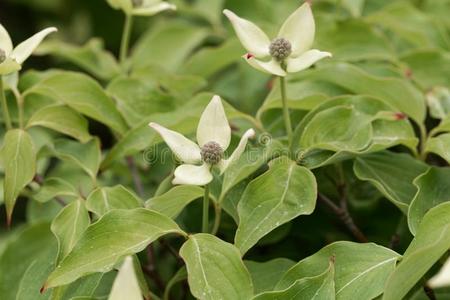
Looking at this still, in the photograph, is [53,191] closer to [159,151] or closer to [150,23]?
[159,151]

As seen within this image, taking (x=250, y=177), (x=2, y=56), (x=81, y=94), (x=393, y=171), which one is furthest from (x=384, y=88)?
(x=2, y=56)

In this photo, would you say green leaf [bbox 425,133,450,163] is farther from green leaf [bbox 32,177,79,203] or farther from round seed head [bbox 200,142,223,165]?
green leaf [bbox 32,177,79,203]

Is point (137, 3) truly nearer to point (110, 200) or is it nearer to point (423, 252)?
point (110, 200)

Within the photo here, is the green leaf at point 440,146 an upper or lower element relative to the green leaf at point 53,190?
upper

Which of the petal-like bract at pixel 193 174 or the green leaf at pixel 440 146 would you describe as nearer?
the petal-like bract at pixel 193 174

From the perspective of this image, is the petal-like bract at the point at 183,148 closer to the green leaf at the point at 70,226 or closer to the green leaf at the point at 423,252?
the green leaf at the point at 70,226

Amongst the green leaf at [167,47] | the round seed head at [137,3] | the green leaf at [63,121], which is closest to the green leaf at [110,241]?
the green leaf at [63,121]

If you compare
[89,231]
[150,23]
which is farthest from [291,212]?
[150,23]

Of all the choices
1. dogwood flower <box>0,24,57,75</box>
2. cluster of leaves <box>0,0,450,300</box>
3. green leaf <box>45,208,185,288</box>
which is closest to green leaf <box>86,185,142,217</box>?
cluster of leaves <box>0,0,450,300</box>
